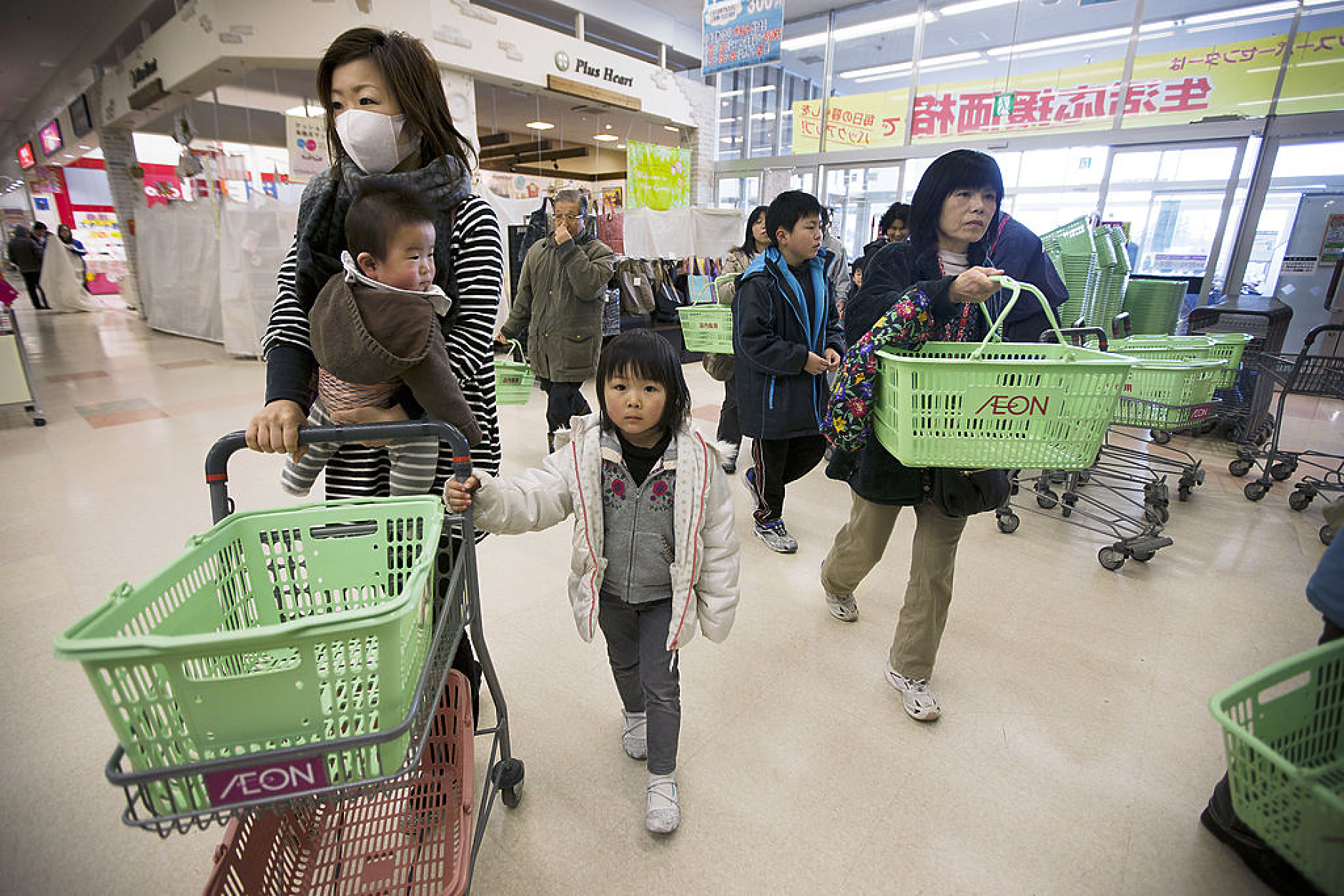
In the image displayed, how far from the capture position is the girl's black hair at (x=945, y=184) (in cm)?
174

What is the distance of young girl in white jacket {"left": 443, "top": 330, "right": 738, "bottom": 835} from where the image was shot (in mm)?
1474

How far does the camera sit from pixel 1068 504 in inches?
149

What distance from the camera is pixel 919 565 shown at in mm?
1987

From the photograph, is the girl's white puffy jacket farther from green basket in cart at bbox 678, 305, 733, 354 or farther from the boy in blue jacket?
green basket in cart at bbox 678, 305, 733, 354

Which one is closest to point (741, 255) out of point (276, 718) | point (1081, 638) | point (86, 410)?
point (1081, 638)

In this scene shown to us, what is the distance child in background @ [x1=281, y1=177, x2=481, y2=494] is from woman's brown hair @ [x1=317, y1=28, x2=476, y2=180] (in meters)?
0.16

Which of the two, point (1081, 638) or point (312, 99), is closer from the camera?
point (1081, 638)

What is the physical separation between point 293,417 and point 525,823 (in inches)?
49.3

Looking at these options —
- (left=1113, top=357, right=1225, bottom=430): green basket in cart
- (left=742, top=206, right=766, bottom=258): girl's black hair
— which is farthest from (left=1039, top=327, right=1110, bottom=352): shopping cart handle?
(left=742, top=206, right=766, bottom=258): girl's black hair

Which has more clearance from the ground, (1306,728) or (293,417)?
(293,417)

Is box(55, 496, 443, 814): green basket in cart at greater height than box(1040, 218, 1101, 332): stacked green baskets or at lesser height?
lesser

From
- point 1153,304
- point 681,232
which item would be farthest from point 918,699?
point 681,232

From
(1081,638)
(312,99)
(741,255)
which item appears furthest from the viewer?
(312,99)

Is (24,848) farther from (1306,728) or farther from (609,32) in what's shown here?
(609,32)
